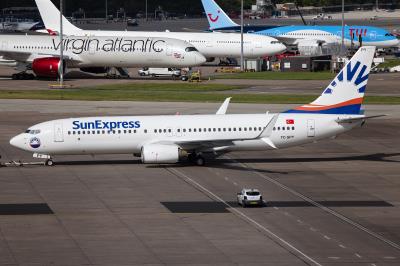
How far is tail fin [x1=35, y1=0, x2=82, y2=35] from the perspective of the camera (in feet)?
492

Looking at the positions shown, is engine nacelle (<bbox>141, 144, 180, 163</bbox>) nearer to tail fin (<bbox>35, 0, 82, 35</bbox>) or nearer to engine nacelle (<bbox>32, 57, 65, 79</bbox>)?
engine nacelle (<bbox>32, 57, 65, 79</bbox>)

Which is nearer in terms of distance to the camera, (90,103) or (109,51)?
(90,103)

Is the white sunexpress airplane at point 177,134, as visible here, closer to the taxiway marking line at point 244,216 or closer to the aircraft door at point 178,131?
the aircraft door at point 178,131

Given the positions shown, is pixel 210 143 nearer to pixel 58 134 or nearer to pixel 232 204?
pixel 58 134

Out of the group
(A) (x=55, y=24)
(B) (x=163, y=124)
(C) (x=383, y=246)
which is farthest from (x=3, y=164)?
(A) (x=55, y=24)

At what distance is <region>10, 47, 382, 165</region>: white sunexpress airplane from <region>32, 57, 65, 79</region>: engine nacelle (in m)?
64.8

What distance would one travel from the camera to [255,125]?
65.1m

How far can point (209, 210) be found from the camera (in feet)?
Answer: 171

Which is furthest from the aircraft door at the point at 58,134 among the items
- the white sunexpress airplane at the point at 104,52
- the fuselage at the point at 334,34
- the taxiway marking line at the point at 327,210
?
the fuselage at the point at 334,34

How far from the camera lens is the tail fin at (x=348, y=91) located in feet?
216

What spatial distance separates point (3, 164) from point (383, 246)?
30.4 m

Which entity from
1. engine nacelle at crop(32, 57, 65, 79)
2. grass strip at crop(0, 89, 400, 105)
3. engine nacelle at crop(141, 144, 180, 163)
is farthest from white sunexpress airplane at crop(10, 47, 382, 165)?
engine nacelle at crop(32, 57, 65, 79)

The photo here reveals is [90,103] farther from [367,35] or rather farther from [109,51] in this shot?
[367,35]

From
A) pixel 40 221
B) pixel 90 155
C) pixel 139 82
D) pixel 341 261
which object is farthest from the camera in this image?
pixel 139 82
